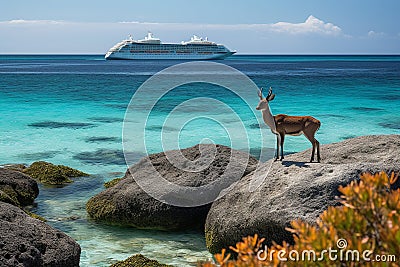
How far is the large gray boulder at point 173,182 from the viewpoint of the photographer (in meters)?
8.77

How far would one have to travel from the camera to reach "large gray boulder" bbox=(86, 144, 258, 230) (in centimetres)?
877

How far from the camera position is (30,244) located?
20.3ft

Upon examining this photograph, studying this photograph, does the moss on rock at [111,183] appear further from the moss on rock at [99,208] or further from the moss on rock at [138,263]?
the moss on rock at [138,263]

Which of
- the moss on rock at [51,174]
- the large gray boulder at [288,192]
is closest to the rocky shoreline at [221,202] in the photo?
the large gray boulder at [288,192]

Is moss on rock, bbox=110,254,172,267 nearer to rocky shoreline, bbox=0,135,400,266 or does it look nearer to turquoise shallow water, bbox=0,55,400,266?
rocky shoreline, bbox=0,135,400,266

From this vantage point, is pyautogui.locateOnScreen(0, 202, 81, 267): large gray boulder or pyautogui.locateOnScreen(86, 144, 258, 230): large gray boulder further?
pyautogui.locateOnScreen(86, 144, 258, 230): large gray boulder

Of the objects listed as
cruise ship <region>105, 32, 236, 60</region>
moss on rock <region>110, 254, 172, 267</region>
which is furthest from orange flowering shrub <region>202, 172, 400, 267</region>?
cruise ship <region>105, 32, 236, 60</region>

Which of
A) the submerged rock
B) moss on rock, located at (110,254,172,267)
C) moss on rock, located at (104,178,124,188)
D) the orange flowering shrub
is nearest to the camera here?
the orange flowering shrub

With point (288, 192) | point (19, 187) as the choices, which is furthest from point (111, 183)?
point (288, 192)

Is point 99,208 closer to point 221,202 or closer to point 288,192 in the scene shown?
point 221,202

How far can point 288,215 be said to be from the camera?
6.57 meters

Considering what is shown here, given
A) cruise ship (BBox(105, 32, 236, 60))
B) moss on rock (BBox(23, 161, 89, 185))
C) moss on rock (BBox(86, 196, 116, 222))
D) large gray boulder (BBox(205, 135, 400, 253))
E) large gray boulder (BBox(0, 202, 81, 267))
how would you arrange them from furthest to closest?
cruise ship (BBox(105, 32, 236, 60)) → moss on rock (BBox(23, 161, 89, 185)) → moss on rock (BBox(86, 196, 116, 222)) → large gray boulder (BBox(205, 135, 400, 253)) → large gray boulder (BBox(0, 202, 81, 267))

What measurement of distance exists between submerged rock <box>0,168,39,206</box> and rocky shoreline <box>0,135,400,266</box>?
20mm

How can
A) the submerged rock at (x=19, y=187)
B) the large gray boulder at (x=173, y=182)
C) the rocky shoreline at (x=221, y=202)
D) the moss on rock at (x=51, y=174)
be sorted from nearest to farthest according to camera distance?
the rocky shoreline at (x=221, y=202) → the large gray boulder at (x=173, y=182) → the submerged rock at (x=19, y=187) → the moss on rock at (x=51, y=174)
